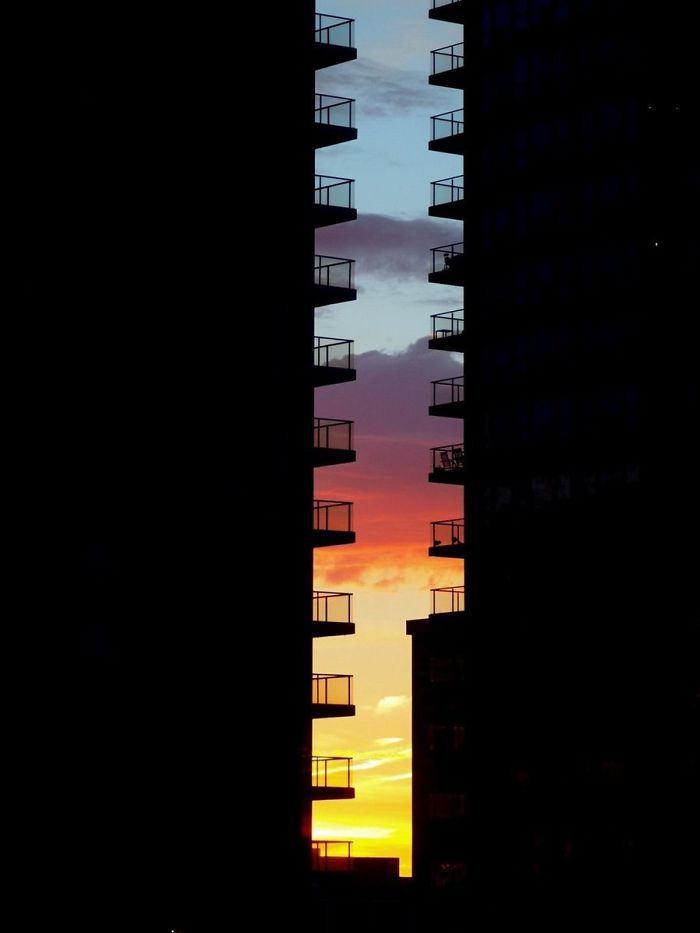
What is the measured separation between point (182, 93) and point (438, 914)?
48.2 meters

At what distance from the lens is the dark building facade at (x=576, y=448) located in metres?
Result: 76.6

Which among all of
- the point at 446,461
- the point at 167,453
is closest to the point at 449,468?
the point at 446,461

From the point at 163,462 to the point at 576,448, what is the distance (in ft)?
138

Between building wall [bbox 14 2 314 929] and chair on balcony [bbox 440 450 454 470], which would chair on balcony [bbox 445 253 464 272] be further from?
building wall [bbox 14 2 314 929]

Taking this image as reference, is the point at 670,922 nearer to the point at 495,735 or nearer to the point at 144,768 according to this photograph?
the point at 495,735

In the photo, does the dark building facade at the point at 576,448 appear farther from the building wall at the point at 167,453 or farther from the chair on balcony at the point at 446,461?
the building wall at the point at 167,453

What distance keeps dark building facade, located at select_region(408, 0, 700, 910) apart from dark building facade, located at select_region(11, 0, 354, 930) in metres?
32.1

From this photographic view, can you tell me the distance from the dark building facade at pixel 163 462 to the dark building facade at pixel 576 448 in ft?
105

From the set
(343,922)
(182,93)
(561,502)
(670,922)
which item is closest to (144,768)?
(182,93)

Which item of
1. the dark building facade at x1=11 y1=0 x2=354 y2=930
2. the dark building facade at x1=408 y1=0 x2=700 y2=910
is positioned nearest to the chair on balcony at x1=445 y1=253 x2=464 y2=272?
the dark building facade at x1=408 y1=0 x2=700 y2=910

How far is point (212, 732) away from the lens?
42250 millimetres

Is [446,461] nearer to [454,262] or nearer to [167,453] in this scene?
[454,262]

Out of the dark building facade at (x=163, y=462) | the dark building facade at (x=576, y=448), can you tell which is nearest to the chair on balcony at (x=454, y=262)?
the dark building facade at (x=576, y=448)

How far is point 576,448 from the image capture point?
81875 mm
